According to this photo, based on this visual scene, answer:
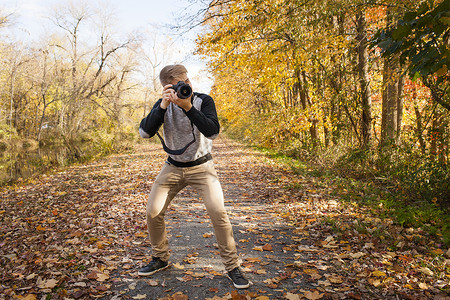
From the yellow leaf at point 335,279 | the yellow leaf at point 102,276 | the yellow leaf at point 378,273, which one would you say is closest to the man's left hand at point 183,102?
the yellow leaf at point 102,276

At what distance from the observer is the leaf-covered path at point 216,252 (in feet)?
10.0

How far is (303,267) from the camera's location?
354 cm

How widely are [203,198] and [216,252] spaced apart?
50.9 inches

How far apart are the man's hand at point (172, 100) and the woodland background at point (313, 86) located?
78.9 inches

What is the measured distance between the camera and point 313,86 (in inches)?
452

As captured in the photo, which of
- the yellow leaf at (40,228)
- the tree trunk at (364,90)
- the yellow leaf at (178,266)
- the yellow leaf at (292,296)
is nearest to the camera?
the yellow leaf at (292,296)

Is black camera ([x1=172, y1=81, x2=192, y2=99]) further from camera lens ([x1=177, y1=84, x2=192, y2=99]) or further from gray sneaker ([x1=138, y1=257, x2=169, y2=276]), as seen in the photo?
gray sneaker ([x1=138, y1=257, x2=169, y2=276])

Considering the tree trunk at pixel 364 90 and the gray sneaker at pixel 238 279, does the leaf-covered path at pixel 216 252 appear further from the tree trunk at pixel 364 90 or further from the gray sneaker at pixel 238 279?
the tree trunk at pixel 364 90

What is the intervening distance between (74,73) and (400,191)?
21.3 metres

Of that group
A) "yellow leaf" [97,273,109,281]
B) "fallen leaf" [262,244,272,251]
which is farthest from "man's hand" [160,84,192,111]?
"fallen leaf" [262,244,272,251]

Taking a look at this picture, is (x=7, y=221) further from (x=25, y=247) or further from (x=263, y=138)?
(x=263, y=138)

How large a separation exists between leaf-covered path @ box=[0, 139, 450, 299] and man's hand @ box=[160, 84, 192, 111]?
6.21 ft

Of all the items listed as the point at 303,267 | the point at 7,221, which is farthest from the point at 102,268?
the point at 7,221

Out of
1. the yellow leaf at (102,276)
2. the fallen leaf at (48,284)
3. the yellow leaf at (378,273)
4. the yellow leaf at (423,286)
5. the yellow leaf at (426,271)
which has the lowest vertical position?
the yellow leaf at (423,286)
